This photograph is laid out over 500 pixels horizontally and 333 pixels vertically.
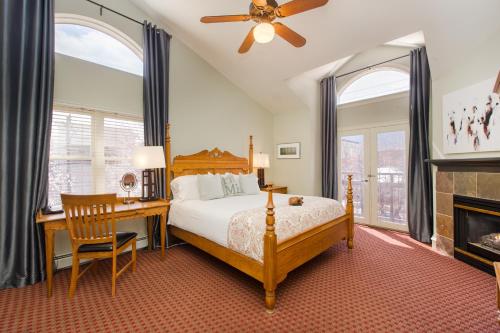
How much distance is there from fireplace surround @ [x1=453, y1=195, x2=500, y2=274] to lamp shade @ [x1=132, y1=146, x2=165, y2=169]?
4.00 metres

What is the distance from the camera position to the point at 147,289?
2.40 meters

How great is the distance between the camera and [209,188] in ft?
11.5

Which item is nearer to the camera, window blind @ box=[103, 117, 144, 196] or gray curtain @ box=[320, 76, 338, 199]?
window blind @ box=[103, 117, 144, 196]

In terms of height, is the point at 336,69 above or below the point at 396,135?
above

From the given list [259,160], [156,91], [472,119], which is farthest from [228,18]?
[472,119]

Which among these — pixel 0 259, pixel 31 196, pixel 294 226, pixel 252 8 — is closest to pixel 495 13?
pixel 252 8

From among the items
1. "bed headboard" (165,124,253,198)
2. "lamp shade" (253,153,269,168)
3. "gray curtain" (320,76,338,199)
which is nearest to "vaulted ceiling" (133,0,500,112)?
"gray curtain" (320,76,338,199)

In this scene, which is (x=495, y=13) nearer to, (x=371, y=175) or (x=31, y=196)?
(x=371, y=175)

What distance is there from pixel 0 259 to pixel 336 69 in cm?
602

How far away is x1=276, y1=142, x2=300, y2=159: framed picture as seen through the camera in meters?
5.30

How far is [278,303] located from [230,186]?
6.72 ft

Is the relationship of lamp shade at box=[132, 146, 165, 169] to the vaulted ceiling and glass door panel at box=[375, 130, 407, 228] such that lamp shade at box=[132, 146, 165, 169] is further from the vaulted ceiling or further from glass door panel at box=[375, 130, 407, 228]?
glass door panel at box=[375, 130, 407, 228]

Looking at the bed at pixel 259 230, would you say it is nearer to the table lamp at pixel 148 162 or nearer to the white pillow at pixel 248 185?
the table lamp at pixel 148 162

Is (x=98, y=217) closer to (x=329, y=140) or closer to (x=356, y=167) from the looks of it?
(x=329, y=140)
